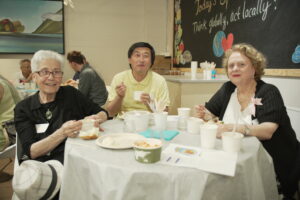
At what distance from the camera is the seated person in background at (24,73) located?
15.7ft

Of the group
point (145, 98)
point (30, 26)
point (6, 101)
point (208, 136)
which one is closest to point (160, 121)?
point (208, 136)

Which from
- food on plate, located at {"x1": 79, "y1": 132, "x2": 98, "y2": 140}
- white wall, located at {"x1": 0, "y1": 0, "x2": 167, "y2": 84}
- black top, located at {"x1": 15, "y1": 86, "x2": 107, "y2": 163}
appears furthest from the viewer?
white wall, located at {"x1": 0, "y1": 0, "x2": 167, "y2": 84}

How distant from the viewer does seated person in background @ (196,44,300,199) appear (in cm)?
157

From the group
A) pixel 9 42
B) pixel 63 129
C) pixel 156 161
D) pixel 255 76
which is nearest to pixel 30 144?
pixel 63 129

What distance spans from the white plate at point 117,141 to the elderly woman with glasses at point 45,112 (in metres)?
0.28

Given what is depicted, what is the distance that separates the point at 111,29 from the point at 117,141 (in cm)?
473

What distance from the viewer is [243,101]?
6.08 ft

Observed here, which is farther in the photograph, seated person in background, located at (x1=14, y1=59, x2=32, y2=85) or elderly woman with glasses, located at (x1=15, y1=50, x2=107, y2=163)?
seated person in background, located at (x1=14, y1=59, x2=32, y2=85)

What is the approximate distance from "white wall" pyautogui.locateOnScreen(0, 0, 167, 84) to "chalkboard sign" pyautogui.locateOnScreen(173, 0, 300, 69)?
69 cm

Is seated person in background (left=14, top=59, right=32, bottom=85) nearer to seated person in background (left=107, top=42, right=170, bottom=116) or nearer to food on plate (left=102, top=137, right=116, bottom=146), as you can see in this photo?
seated person in background (left=107, top=42, right=170, bottom=116)

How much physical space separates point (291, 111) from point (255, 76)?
81cm

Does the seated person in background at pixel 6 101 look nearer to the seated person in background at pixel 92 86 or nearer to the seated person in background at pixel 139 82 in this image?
the seated person in background at pixel 139 82

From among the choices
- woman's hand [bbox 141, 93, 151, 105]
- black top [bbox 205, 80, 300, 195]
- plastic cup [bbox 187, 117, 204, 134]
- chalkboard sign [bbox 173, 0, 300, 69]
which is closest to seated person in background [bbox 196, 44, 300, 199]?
black top [bbox 205, 80, 300, 195]

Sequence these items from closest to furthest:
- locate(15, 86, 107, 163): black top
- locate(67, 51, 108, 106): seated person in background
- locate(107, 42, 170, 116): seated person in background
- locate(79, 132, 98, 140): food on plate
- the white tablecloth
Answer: the white tablecloth
locate(79, 132, 98, 140): food on plate
locate(15, 86, 107, 163): black top
locate(107, 42, 170, 116): seated person in background
locate(67, 51, 108, 106): seated person in background
